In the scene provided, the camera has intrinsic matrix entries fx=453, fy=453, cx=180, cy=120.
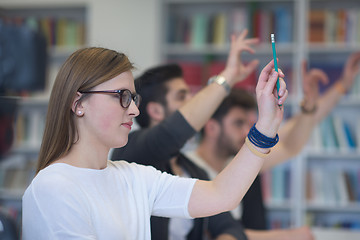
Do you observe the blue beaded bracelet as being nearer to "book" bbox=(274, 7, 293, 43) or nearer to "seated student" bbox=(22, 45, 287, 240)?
"seated student" bbox=(22, 45, 287, 240)

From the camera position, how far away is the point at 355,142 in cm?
376

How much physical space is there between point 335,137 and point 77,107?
10.1ft

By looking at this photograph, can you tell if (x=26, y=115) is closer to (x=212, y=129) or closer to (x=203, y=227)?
(x=212, y=129)

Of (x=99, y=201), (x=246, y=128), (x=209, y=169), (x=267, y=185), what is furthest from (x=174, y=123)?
(x=267, y=185)

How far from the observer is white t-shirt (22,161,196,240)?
39.3 inches

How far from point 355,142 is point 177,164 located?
2.42 metres

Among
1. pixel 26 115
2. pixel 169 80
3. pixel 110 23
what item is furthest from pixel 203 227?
pixel 26 115

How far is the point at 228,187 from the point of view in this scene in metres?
1.14

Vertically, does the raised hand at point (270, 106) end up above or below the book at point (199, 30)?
below

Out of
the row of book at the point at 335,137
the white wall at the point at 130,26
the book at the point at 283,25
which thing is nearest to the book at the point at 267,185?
the row of book at the point at 335,137

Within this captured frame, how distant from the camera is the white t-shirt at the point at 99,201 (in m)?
1.00

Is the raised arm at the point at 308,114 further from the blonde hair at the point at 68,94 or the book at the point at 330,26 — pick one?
the book at the point at 330,26

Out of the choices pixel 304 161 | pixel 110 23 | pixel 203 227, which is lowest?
pixel 304 161

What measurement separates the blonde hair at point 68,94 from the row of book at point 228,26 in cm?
294
